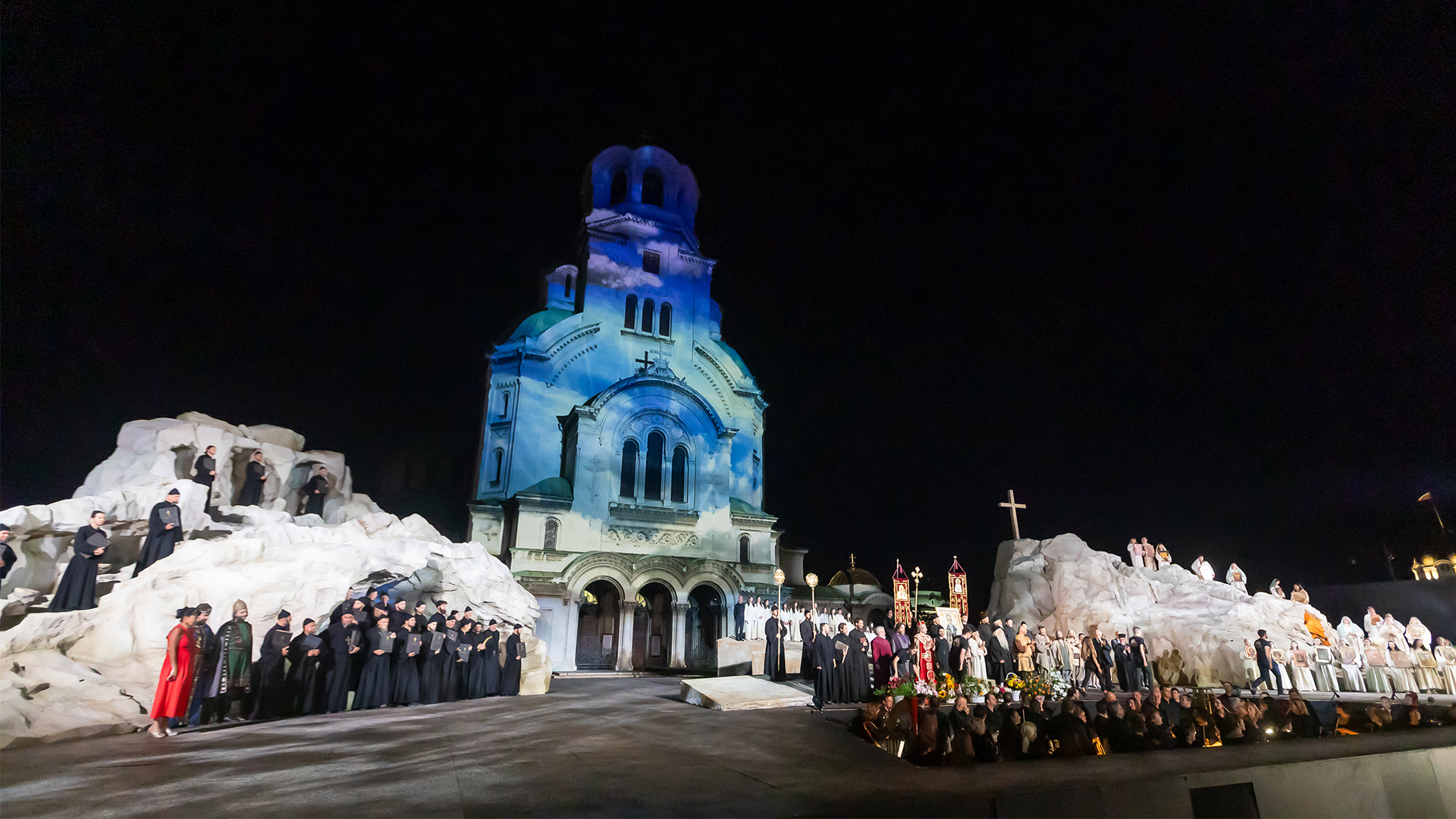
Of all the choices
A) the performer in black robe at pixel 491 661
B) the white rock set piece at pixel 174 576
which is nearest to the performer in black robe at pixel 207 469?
the white rock set piece at pixel 174 576

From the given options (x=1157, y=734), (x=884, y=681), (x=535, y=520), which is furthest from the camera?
(x=535, y=520)

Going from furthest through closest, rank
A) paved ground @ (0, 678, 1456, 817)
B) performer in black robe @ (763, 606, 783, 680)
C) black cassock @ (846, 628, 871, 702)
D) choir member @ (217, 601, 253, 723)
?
performer in black robe @ (763, 606, 783, 680), black cassock @ (846, 628, 871, 702), choir member @ (217, 601, 253, 723), paved ground @ (0, 678, 1456, 817)

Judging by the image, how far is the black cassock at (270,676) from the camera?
9.30 metres

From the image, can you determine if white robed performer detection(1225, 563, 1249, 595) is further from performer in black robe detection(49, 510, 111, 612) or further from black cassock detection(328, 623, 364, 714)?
performer in black robe detection(49, 510, 111, 612)

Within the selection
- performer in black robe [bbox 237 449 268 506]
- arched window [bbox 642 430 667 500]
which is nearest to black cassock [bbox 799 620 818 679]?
arched window [bbox 642 430 667 500]

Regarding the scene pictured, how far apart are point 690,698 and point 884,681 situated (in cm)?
419

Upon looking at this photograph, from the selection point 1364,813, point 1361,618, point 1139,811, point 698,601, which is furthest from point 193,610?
point 1361,618

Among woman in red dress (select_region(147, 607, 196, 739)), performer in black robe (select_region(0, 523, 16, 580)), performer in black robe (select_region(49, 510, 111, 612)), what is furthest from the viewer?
performer in black robe (select_region(49, 510, 111, 612))

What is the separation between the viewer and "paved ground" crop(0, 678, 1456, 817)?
16.0ft

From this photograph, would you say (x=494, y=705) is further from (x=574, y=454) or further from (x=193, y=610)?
(x=574, y=454)

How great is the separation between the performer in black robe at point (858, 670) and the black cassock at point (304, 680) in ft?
30.1

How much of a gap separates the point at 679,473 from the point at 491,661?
514 inches

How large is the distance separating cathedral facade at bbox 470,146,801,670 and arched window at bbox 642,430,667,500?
0.06 metres

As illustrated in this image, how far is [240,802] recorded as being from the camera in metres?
4.89
